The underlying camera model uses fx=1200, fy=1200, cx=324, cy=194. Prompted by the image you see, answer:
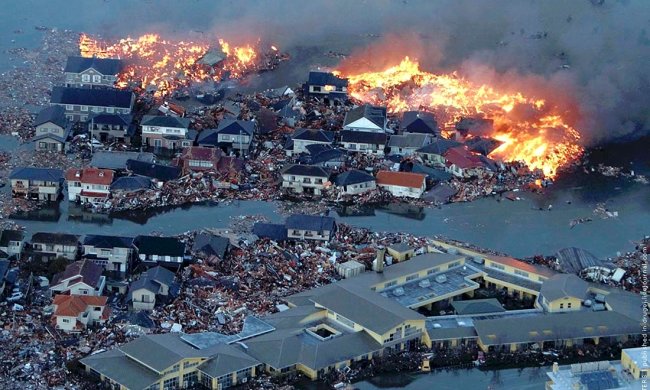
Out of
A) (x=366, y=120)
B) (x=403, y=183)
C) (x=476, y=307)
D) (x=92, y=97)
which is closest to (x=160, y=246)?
(x=476, y=307)

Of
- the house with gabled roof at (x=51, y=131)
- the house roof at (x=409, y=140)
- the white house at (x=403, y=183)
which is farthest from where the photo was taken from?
the house roof at (x=409, y=140)

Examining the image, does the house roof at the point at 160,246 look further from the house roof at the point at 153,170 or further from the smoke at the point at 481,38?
the smoke at the point at 481,38

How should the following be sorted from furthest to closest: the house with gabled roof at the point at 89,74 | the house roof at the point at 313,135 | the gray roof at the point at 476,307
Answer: the house with gabled roof at the point at 89,74 < the house roof at the point at 313,135 < the gray roof at the point at 476,307

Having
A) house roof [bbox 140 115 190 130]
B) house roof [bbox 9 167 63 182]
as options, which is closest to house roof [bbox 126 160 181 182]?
house roof [bbox 9 167 63 182]

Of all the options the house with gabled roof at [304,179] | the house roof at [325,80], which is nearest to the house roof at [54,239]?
the house with gabled roof at [304,179]

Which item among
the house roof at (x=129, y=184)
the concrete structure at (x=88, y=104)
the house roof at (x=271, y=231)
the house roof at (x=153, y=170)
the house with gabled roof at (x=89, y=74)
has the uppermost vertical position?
the house with gabled roof at (x=89, y=74)

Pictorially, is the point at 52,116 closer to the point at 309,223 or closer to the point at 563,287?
the point at 309,223

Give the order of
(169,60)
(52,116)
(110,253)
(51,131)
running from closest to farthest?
(110,253)
(51,131)
(52,116)
(169,60)
